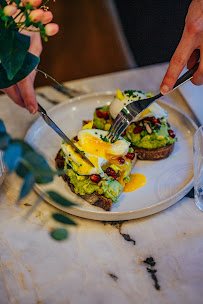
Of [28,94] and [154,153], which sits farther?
[154,153]

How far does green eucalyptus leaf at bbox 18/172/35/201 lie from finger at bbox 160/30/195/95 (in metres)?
0.90

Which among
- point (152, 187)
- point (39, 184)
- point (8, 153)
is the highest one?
point (8, 153)

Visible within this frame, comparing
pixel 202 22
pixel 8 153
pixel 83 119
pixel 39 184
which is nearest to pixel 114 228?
pixel 39 184

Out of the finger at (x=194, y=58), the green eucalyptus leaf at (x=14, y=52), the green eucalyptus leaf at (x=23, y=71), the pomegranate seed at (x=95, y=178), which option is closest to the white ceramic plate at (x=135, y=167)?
the pomegranate seed at (x=95, y=178)

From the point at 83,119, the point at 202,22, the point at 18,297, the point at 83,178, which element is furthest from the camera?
the point at 83,119

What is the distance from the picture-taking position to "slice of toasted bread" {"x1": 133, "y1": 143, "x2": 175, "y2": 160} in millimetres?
2396

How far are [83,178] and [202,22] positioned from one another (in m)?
1.03

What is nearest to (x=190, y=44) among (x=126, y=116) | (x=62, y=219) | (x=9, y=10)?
(x=126, y=116)

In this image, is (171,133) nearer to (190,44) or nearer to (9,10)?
(190,44)

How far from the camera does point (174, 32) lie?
15.4ft

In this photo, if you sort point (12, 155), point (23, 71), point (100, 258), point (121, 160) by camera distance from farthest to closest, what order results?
point (121, 160) < point (12, 155) < point (100, 258) < point (23, 71)

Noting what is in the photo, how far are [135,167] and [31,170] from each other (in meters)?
0.66

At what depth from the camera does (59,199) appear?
213 cm

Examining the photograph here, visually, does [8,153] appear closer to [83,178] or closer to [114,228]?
[83,178]
